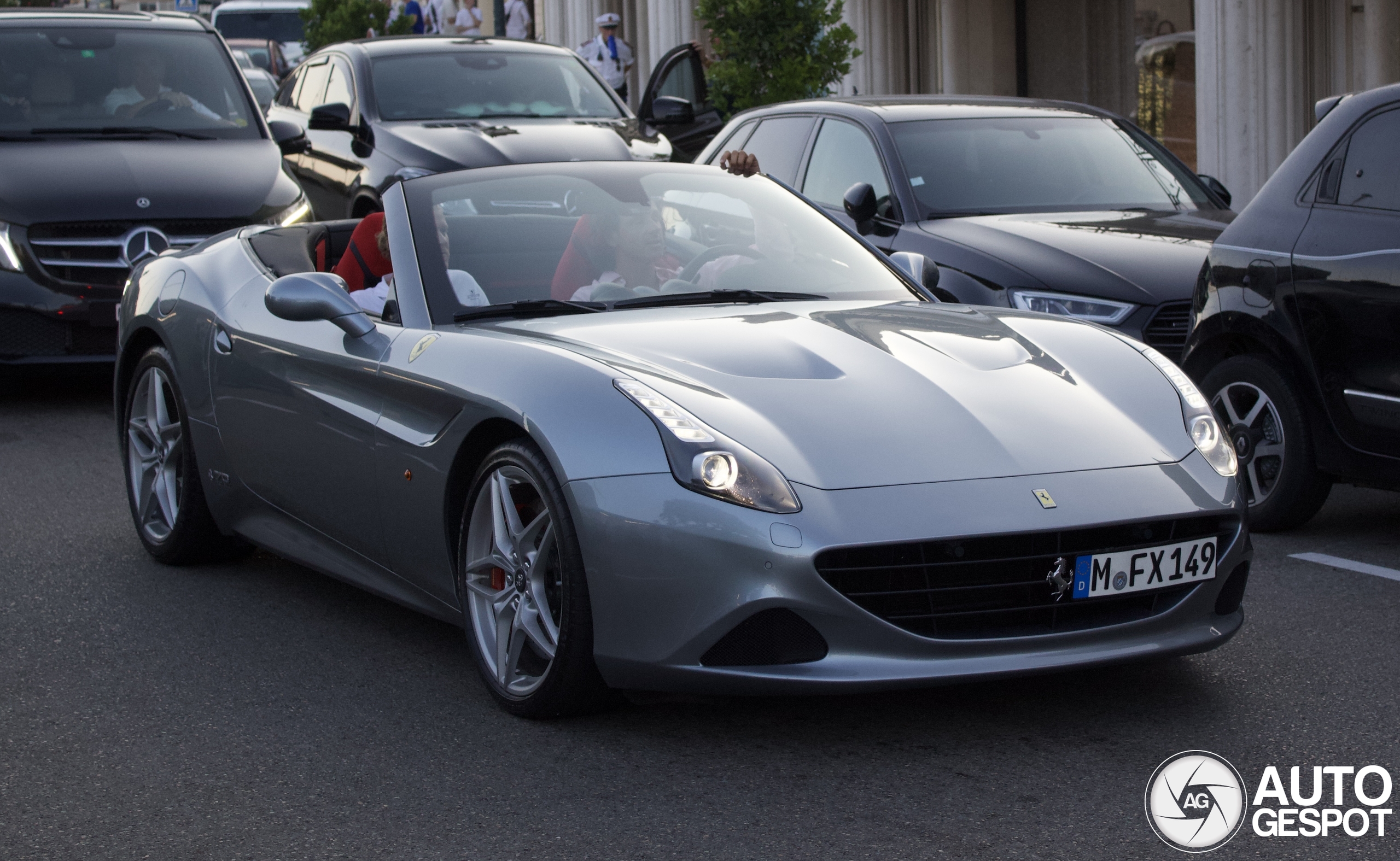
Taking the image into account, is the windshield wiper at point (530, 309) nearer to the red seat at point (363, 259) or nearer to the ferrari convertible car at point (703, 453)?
the ferrari convertible car at point (703, 453)

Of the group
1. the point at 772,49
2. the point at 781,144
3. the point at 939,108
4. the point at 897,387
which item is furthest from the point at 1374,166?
the point at 772,49

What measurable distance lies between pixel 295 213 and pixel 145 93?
149 centimetres

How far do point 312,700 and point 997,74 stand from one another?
54.5 ft

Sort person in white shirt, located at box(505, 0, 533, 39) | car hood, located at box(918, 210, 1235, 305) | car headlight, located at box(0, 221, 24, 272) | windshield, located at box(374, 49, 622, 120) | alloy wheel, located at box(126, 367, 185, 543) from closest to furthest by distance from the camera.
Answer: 1. alloy wheel, located at box(126, 367, 185, 543)
2. car hood, located at box(918, 210, 1235, 305)
3. car headlight, located at box(0, 221, 24, 272)
4. windshield, located at box(374, 49, 622, 120)
5. person in white shirt, located at box(505, 0, 533, 39)

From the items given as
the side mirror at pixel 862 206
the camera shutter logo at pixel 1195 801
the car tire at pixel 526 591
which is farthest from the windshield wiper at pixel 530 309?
the side mirror at pixel 862 206

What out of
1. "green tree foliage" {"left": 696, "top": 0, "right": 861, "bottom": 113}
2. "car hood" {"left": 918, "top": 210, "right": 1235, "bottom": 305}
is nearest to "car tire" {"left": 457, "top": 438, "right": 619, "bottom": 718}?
"car hood" {"left": 918, "top": 210, "right": 1235, "bottom": 305}

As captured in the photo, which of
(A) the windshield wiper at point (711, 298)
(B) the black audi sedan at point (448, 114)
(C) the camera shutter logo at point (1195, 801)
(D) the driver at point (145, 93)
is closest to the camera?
(C) the camera shutter logo at point (1195, 801)

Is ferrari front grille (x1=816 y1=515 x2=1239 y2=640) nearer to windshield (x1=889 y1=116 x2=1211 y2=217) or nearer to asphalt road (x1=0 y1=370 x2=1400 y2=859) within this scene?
asphalt road (x1=0 y1=370 x2=1400 y2=859)

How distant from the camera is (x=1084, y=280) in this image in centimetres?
761

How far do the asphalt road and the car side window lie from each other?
401 cm

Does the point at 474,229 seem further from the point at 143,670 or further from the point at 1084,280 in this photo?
the point at 1084,280

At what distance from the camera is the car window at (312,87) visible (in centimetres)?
1344

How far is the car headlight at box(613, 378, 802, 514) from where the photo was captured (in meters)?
3.80

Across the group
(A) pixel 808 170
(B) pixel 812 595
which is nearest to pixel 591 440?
(B) pixel 812 595
